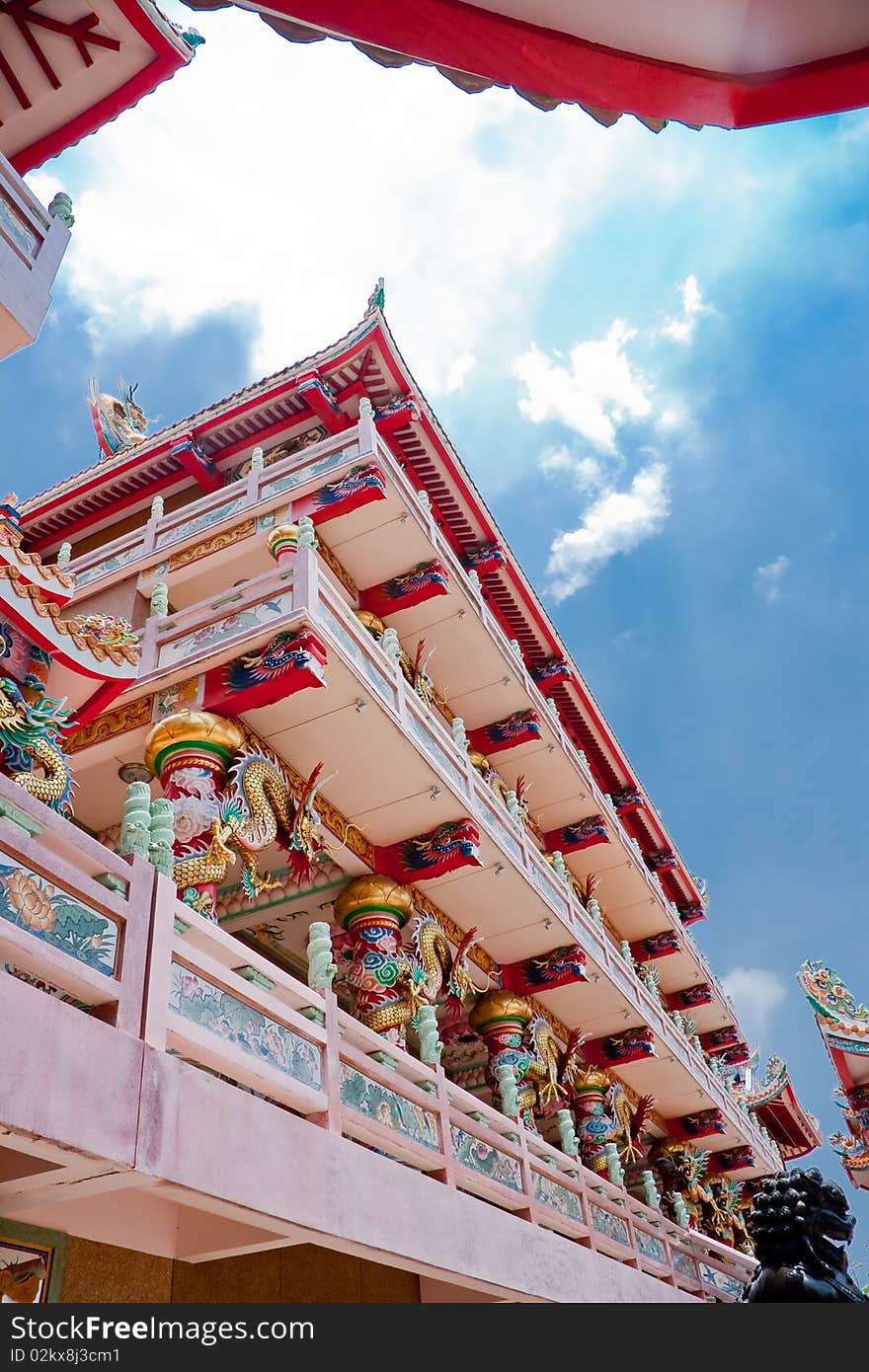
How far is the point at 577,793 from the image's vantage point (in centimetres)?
1664

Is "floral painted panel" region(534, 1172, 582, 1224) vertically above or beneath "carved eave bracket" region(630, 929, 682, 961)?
beneath

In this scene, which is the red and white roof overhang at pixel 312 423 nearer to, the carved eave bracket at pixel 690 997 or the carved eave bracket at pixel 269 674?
the carved eave bracket at pixel 269 674

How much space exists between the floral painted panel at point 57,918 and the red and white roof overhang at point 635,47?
3.65 meters

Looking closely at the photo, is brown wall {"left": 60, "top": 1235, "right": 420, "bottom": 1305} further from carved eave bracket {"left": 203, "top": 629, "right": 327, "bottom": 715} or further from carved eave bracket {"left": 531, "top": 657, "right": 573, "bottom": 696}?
carved eave bracket {"left": 531, "top": 657, "right": 573, "bottom": 696}

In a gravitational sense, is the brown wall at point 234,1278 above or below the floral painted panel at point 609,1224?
below

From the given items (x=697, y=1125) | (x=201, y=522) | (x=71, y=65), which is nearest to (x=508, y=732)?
(x=201, y=522)

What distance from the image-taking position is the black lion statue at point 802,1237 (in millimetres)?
5715

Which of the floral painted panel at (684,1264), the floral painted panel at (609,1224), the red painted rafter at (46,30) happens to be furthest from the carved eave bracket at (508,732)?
the red painted rafter at (46,30)

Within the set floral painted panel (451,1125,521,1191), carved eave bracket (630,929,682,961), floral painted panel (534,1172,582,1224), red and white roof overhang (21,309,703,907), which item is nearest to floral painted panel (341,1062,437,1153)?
floral painted panel (451,1125,521,1191)

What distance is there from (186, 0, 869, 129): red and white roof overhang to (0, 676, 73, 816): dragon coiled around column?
14.5 feet

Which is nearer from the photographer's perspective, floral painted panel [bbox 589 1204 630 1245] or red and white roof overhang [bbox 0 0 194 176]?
red and white roof overhang [bbox 0 0 194 176]

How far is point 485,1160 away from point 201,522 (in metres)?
7.10

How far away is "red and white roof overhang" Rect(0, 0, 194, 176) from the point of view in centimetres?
684

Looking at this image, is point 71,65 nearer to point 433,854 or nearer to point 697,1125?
point 433,854
